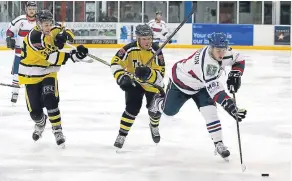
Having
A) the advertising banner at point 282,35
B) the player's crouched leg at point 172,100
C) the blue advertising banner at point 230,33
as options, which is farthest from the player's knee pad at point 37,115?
the advertising banner at point 282,35

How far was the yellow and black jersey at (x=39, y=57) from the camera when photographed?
162 inches

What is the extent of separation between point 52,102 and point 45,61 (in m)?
0.28

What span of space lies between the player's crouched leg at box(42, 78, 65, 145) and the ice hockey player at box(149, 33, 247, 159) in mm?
639

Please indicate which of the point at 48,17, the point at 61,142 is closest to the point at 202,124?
the point at 61,142

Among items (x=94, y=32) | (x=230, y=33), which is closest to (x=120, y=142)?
(x=94, y=32)

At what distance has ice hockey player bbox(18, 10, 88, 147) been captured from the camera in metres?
4.09

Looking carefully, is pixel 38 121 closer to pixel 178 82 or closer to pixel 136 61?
pixel 136 61

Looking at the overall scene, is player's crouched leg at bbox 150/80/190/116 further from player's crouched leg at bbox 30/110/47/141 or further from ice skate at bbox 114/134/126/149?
player's crouched leg at bbox 30/110/47/141

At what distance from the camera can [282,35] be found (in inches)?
615

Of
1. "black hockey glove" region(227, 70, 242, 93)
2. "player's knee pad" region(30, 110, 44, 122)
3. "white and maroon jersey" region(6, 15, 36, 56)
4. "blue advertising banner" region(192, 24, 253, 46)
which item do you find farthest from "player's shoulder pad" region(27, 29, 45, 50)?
"blue advertising banner" region(192, 24, 253, 46)

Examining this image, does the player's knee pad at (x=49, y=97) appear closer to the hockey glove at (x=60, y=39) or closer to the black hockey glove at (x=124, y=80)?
the hockey glove at (x=60, y=39)

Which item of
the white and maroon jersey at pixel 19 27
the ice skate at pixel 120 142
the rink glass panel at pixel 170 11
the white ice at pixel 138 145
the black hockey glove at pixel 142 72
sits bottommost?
the white ice at pixel 138 145

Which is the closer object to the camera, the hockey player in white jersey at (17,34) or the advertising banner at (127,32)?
the hockey player in white jersey at (17,34)

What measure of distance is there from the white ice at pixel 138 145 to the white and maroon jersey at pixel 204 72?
0.46m
